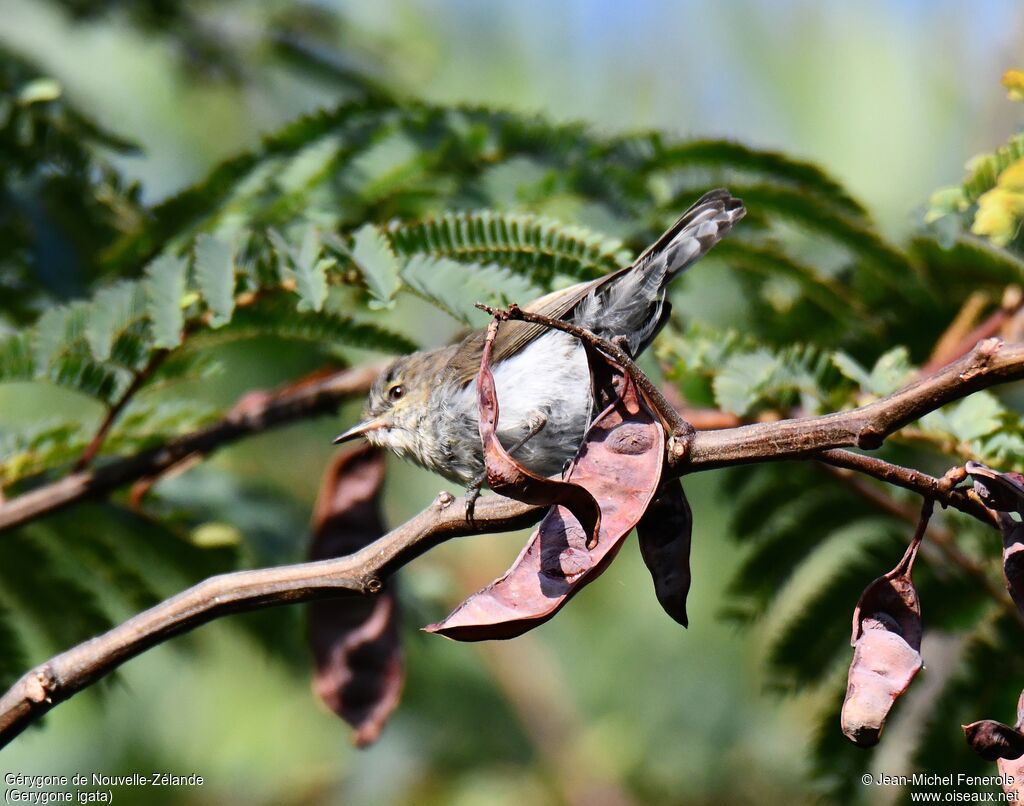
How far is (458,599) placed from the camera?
4.28 m

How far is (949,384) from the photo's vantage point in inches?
52.9

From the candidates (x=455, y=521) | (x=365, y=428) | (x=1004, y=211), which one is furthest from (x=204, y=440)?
(x=1004, y=211)

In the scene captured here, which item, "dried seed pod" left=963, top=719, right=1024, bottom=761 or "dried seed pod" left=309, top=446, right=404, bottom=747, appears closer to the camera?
"dried seed pod" left=963, top=719, right=1024, bottom=761

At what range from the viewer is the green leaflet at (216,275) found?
227 centimetres

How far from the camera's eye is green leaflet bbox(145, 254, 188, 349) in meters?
2.27

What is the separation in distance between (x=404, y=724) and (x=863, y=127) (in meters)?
3.22

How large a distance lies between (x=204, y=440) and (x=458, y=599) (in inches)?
63.2

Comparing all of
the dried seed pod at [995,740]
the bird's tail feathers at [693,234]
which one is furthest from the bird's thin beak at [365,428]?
the dried seed pod at [995,740]

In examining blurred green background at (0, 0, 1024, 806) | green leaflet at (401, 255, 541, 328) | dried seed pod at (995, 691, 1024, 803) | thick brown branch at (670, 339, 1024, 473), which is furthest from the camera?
blurred green background at (0, 0, 1024, 806)

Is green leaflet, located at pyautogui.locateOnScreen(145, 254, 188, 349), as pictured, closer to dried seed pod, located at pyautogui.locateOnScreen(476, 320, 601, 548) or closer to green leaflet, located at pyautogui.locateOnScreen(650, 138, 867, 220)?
dried seed pod, located at pyautogui.locateOnScreen(476, 320, 601, 548)

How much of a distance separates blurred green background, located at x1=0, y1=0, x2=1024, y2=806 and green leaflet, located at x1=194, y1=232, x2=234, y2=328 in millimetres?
1220

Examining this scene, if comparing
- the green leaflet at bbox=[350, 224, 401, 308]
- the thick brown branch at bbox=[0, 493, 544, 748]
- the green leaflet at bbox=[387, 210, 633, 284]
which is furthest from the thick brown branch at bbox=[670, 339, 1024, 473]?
the green leaflet at bbox=[387, 210, 633, 284]

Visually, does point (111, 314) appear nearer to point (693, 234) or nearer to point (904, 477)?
point (693, 234)

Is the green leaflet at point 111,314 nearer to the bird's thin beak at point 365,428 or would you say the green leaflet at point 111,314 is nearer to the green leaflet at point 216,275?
the green leaflet at point 216,275
